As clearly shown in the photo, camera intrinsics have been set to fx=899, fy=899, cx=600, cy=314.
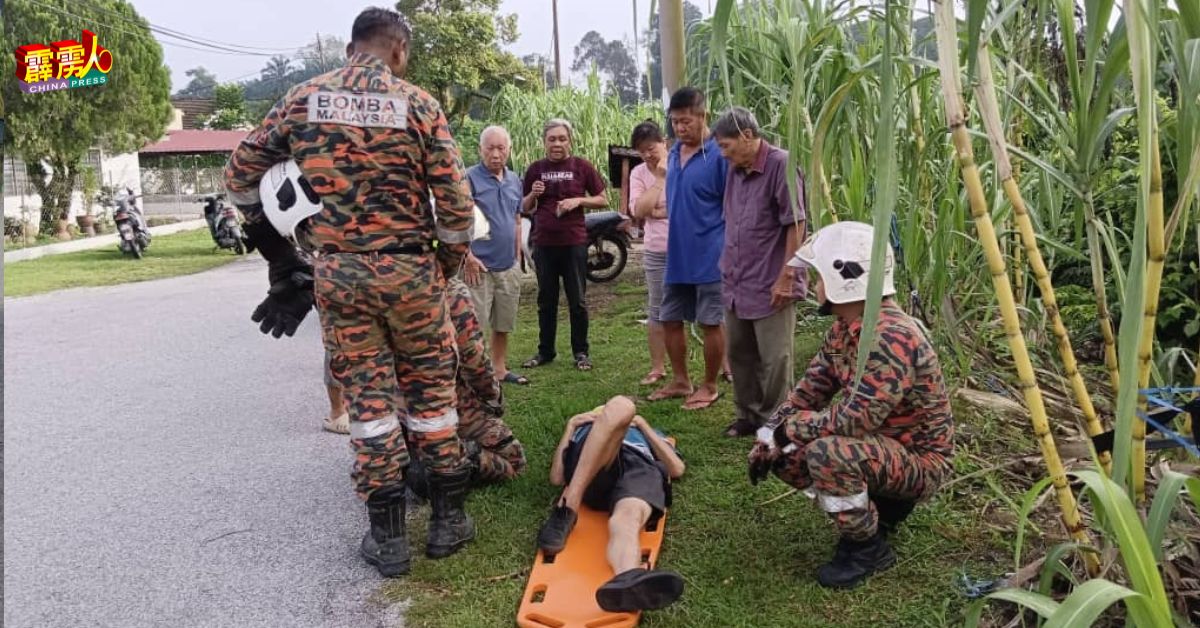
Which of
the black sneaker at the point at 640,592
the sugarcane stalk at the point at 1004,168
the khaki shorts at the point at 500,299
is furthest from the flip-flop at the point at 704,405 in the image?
the sugarcane stalk at the point at 1004,168

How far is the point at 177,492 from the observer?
3.95m

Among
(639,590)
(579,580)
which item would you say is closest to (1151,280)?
(639,590)

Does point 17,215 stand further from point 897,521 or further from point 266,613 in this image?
point 897,521

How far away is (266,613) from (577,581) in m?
0.99

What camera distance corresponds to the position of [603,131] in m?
12.5

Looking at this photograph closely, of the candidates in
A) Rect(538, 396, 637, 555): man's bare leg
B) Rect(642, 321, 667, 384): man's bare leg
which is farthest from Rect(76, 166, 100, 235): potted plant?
Rect(538, 396, 637, 555): man's bare leg

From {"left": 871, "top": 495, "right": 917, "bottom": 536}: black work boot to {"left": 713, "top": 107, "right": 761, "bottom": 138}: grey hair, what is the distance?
5.27 feet

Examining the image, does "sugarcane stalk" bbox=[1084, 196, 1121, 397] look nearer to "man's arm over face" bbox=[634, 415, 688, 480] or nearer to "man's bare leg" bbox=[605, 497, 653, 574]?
"man's bare leg" bbox=[605, 497, 653, 574]

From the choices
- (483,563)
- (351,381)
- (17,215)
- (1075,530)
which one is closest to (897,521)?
(1075,530)

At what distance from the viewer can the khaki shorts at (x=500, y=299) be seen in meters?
5.41

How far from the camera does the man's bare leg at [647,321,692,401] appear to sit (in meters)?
4.86

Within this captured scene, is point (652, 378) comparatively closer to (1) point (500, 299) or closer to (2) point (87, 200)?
(1) point (500, 299)

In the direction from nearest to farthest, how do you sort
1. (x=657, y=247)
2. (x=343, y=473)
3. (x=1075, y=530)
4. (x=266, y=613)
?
(x=1075, y=530)
(x=266, y=613)
(x=343, y=473)
(x=657, y=247)

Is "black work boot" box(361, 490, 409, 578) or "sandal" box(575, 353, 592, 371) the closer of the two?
"black work boot" box(361, 490, 409, 578)
